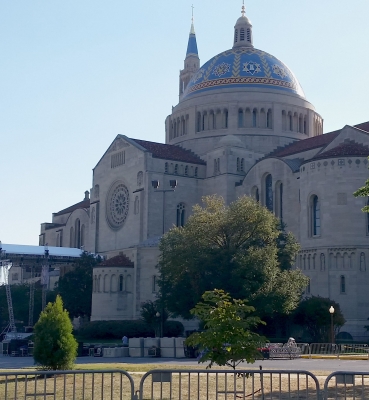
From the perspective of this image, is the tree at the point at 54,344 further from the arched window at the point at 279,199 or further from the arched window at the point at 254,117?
the arched window at the point at 254,117

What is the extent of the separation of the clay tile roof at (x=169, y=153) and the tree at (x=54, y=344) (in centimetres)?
4580

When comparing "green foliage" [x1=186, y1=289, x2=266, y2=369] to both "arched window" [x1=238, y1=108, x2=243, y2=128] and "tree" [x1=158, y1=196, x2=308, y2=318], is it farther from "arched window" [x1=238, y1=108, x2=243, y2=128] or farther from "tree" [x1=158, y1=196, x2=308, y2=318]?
"arched window" [x1=238, y1=108, x2=243, y2=128]

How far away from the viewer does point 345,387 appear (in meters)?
13.1

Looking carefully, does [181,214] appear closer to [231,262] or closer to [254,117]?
[254,117]

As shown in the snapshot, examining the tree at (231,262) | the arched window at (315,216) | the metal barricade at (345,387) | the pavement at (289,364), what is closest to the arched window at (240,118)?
the arched window at (315,216)

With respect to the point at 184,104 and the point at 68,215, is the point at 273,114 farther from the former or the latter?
the point at 68,215

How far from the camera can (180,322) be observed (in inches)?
2226

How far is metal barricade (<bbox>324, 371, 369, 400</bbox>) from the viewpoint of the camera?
41.0 ft

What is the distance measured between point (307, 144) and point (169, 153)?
13.4m

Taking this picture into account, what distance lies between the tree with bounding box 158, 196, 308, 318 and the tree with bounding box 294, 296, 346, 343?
94.5 inches

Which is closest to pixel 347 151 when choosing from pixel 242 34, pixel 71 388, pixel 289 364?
pixel 289 364

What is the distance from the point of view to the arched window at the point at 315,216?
2162 inches

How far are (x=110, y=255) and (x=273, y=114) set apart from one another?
21.9 m

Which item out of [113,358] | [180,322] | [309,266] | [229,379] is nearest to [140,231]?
[180,322]
